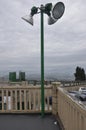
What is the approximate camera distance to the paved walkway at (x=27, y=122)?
6145mm

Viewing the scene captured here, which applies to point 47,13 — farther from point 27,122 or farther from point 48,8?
point 27,122

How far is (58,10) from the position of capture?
7168 mm

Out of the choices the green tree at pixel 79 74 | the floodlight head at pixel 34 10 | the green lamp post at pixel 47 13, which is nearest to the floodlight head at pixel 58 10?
the green lamp post at pixel 47 13

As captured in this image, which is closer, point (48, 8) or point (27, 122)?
point (27, 122)

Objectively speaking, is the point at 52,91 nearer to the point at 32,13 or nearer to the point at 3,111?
the point at 3,111

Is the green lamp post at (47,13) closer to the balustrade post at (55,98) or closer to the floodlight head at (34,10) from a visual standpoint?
the floodlight head at (34,10)

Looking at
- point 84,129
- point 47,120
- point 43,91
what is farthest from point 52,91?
point 84,129

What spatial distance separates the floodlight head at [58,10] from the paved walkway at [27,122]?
111 inches

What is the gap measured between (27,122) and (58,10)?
310 cm

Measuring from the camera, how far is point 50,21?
7414 mm

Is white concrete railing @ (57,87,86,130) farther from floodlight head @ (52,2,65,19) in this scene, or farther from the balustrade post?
floodlight head @ (52,2,65,19)

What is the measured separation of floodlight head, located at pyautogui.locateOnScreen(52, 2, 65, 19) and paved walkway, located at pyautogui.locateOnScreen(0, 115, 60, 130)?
2824 millimetres

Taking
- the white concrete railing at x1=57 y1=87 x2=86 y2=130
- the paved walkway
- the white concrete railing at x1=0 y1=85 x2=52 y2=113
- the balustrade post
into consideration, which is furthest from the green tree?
the white concrete railing at x1=57 y1=87 x2=86 y2=130

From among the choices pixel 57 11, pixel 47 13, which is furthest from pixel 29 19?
pixel 57 11
